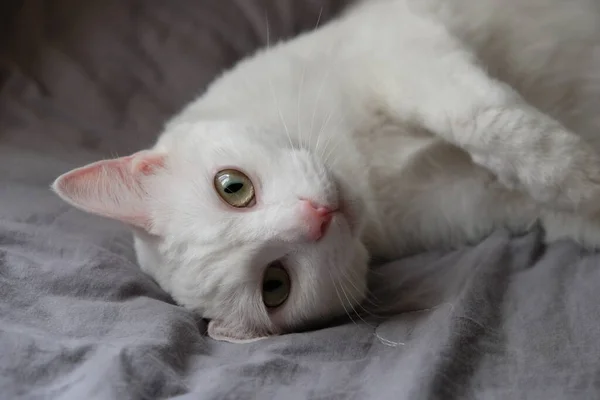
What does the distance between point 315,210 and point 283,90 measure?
463mm

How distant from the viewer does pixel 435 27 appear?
143cm

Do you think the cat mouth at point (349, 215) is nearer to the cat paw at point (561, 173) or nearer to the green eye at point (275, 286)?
the green eye at point (275, 286)

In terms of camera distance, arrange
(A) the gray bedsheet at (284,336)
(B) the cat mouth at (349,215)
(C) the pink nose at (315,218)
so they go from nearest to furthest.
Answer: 1. (A) the gray bedsheet at (284,336)
2. (C) the pink nose at (315,218)
3. (B) the cat mouth at (349,215)

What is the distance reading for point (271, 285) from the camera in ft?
4.22

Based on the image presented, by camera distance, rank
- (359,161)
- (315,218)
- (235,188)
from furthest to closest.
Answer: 1. (359,161)
2. (235,188)
3. (315,218)

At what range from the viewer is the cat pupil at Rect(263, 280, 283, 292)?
4.21ft

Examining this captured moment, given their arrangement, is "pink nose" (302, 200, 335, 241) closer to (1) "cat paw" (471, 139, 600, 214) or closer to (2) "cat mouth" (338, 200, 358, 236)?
(2) "cat mouth" (338, 200, 358, 236)

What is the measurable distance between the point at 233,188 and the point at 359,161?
0.34 m

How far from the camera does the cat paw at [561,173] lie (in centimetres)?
119

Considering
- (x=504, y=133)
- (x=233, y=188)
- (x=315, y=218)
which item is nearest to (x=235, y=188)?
(x=233, y=188)

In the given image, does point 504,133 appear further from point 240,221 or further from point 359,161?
point 240,221

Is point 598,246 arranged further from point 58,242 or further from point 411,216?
point 58,242

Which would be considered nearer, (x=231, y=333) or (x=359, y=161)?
(x=231, y=333)

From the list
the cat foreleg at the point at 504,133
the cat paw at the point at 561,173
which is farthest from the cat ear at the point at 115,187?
the cat paw at the point at 561,173
